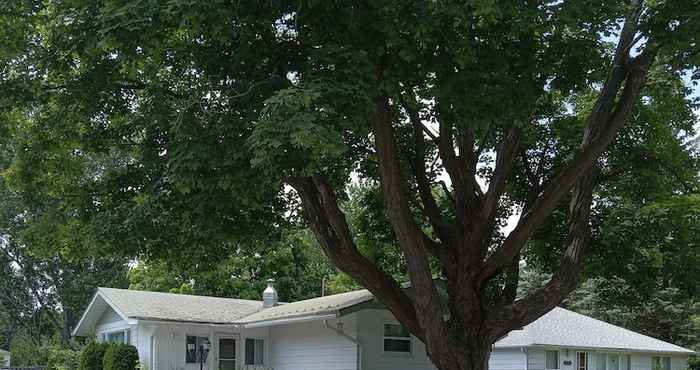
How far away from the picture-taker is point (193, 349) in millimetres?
24703

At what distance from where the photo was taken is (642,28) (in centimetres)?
1223

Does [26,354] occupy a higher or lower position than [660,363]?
lower

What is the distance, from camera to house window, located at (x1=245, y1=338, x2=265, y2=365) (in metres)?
26.2

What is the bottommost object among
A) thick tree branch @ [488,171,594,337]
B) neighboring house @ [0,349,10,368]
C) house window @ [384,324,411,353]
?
neighboring house @ [0,349,10,368]

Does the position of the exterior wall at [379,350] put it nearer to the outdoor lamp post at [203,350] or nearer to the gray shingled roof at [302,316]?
the gray shingled roof at [302,316]

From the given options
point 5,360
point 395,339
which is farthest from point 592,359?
point 5,360

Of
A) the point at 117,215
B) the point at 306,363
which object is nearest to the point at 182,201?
the point at 117,215

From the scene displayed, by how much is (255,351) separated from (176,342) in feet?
9.03

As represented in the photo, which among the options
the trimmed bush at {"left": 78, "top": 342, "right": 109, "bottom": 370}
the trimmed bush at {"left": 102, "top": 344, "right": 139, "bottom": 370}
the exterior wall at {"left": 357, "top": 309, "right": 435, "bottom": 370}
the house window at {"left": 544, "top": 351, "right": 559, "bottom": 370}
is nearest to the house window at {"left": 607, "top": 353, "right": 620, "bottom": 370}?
the house window at {"left": 544, "top": 351, "right": 559, "bottom": 370}

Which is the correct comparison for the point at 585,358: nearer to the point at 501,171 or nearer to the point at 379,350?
the point at 379,350

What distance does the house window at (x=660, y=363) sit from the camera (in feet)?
97.0

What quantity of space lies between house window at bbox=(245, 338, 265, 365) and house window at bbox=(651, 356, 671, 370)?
14.9 metres

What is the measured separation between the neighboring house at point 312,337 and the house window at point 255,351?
1.3 inches

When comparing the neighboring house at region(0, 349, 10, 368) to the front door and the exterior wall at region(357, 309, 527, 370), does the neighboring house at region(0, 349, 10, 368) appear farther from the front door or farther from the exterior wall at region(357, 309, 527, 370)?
the exterior wall at region(357, 309, 527, 370)
